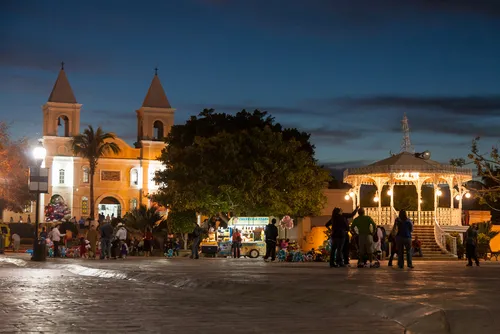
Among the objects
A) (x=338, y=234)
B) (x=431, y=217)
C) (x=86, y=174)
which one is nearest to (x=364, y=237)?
(x=338, y=234)

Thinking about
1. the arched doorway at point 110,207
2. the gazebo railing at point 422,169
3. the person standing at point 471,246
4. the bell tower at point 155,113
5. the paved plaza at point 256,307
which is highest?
the bell tower at point 155,113

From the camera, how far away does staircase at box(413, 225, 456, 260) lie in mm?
40728

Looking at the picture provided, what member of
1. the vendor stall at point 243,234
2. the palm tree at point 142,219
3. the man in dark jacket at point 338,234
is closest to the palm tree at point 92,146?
the palm tree at point 142,219

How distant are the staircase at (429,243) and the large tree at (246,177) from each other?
39.8 feet

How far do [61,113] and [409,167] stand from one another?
65.1m

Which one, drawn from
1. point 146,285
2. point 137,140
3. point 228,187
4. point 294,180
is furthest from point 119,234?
point 137,140

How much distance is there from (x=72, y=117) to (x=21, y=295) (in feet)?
291

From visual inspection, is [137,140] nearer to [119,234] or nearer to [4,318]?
[119,234]

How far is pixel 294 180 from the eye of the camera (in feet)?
179

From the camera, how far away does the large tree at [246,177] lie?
53.0 m

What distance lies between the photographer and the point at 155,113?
103438 mm

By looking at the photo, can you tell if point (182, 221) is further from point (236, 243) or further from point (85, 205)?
point (85, 205)

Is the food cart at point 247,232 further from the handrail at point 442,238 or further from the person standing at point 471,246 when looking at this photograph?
the person standing at point 471,246

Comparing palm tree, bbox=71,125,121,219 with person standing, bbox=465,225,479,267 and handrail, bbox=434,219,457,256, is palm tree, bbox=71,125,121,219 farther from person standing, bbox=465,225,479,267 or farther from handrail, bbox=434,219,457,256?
person standing, bbox=465,225,479,267
